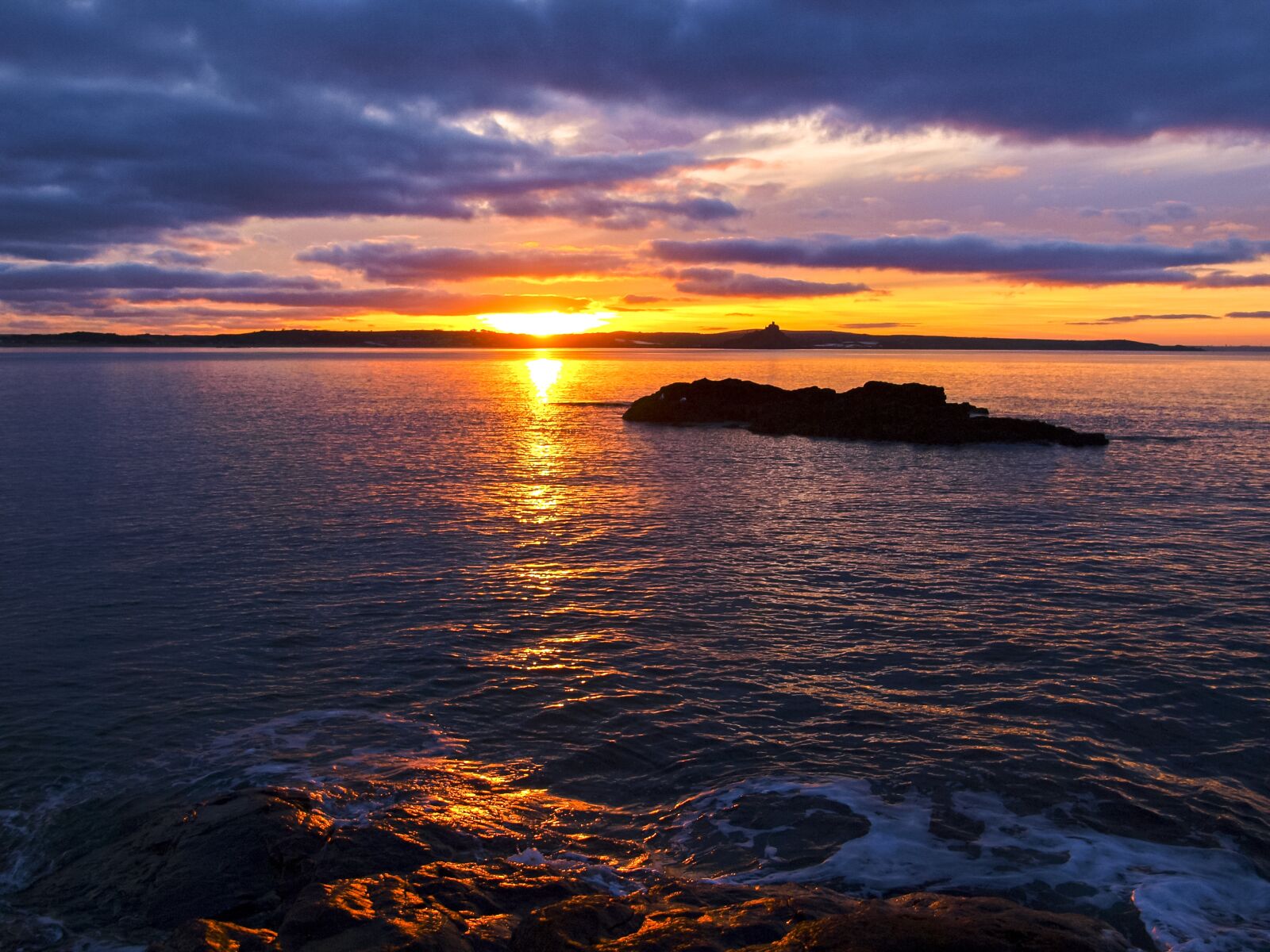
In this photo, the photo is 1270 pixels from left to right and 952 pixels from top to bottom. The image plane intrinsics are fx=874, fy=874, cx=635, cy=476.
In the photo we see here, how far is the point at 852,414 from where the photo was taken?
56.1 metres

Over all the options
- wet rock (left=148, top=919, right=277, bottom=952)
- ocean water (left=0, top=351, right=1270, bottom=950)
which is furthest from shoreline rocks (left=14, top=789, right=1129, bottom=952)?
ocean water (left=0, top=351, right=1270, bottom=950)

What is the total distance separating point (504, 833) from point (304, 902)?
2634mm

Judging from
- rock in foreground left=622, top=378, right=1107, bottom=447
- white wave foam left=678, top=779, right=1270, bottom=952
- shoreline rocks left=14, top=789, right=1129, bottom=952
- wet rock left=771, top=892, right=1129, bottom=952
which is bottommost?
white wave foam left=678, top=779, right=1270, bottom=952

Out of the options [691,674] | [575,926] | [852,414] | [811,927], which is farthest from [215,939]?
[852,414]

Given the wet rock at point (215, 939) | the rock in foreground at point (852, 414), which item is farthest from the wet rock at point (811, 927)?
the rock in foreground at point (852, 414)

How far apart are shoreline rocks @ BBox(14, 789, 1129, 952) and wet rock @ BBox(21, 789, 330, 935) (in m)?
0.02

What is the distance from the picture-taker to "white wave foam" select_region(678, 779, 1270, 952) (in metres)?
8.88

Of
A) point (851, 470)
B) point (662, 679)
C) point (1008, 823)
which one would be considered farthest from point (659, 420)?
point (1008, 823)

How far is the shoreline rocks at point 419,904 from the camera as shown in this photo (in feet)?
24.4

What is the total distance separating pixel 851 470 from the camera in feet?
132

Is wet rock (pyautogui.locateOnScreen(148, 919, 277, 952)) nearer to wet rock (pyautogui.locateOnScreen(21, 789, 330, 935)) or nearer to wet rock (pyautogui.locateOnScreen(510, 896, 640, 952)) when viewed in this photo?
wet rock (pyautogui.locateOnScreen(21, 789, 330, 935))

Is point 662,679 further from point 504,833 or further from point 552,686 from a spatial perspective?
point 504,833

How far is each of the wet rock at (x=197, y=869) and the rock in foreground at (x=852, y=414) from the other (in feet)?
150

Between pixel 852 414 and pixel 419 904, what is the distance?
51062 millimetres
